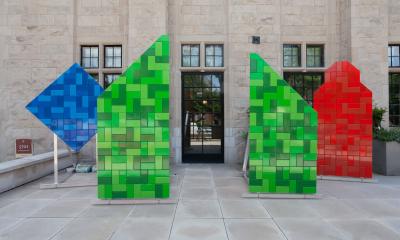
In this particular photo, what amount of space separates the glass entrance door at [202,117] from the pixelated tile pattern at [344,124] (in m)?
3.52

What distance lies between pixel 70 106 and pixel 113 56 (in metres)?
3.85

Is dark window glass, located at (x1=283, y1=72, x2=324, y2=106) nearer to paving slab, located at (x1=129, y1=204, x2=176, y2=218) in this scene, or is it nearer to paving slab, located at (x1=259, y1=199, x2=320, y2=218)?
paving slab, located at (x1=259, y1=199, x2=320, y2=218)

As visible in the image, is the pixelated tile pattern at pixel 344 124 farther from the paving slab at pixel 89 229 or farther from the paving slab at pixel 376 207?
the paving slab at pixel 89 229

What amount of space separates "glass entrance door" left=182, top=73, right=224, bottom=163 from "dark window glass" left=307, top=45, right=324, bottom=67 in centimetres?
330

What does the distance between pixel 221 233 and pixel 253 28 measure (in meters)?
7.38

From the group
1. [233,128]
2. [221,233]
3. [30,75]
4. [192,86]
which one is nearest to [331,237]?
[221,233]

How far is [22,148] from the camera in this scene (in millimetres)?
8992

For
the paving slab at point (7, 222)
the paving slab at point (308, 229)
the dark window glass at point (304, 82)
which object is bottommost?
the paving slab at point (7, 222)

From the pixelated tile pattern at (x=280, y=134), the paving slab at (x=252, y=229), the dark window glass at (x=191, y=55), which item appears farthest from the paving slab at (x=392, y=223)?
the dark window glass at (x=191, y=55)

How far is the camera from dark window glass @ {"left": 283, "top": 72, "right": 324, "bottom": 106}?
935 cm

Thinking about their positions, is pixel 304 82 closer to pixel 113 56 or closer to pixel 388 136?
pixel 388 136

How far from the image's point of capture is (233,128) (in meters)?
9.01

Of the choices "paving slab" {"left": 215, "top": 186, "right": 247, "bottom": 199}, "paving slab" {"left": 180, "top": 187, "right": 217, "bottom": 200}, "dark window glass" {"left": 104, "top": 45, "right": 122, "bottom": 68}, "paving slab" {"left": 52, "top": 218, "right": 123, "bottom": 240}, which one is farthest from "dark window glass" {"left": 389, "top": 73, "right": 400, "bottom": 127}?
"paving slab" {"left": 52, "top": 218, "right": 123, "bottom": 240}

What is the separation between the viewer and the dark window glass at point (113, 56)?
30.7ft
